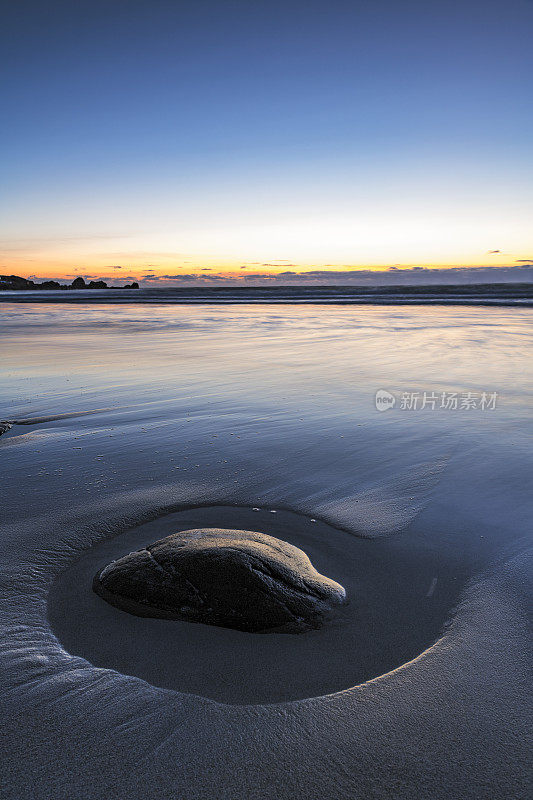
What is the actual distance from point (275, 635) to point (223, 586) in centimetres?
29

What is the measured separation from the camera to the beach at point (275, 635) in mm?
1391

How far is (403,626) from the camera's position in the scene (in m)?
1.97

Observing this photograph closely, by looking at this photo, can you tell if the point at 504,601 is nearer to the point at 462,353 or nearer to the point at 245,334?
the point at 462,353

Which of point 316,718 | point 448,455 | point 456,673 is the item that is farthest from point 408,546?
point 448,455

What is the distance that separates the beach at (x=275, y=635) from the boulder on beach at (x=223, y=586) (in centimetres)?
6

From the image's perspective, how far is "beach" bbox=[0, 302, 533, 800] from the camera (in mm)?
1391

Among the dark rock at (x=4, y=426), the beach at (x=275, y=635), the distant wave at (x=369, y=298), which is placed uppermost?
the distant wave at (x=369, y=298)

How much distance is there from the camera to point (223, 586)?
204 centimetres

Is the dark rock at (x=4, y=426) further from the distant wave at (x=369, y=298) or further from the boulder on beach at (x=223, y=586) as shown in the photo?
the distant wave at (x=369, y=298)

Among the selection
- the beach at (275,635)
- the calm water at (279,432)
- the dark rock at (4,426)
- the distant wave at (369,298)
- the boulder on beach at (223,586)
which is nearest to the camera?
the beach at (275,635)

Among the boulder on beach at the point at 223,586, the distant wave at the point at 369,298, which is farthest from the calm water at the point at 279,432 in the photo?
the distant wave at the point at 369,298

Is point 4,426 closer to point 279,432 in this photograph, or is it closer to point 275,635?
point 279,432

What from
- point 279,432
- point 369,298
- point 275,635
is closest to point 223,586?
point 275,635

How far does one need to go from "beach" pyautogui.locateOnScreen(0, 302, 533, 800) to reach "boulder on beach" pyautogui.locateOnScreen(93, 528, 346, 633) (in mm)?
64
